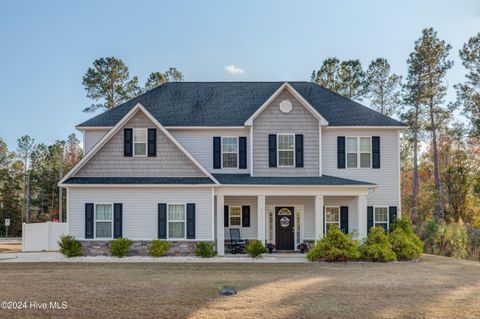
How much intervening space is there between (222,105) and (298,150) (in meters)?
5.10

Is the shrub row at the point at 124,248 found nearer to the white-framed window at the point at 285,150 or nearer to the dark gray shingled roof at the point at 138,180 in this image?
the dark gray shingled roof at the point at 138,180

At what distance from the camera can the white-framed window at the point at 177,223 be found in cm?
2047

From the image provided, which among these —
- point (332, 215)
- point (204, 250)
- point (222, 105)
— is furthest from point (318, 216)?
point (222, 105)

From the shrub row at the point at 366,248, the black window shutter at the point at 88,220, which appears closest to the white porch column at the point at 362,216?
the shrub row at the point at 366,248

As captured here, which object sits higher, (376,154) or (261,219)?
(376,154)

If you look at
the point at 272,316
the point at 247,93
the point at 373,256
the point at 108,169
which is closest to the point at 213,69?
the point at 247,93

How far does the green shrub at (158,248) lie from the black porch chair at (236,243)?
329 centimetres

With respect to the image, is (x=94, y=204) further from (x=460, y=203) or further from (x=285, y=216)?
(x=460, y=203)

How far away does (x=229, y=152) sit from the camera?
2323cm

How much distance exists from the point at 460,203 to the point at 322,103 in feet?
46.2

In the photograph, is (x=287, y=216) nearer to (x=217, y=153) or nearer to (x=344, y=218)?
(x=344, y=218)

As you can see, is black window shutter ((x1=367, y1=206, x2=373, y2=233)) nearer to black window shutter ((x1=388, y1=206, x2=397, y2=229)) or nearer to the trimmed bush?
black window shutter ((x1=388, y1=206, x2=397, y2=229))

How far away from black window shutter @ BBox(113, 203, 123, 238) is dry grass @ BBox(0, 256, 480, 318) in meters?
2.91

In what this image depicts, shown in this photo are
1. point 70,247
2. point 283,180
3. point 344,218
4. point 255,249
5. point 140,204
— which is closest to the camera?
point 255,249
